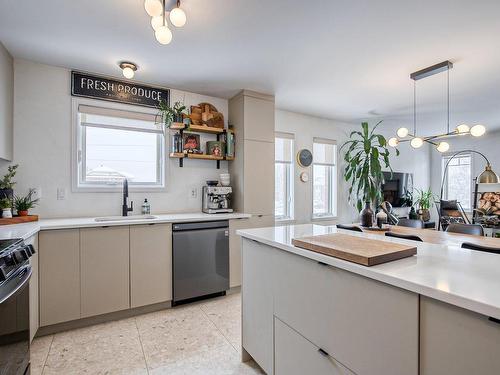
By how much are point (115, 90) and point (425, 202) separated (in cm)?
659

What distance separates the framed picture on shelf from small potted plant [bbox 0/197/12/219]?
1.75 meters

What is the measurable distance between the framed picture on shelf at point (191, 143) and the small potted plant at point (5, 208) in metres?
1.75

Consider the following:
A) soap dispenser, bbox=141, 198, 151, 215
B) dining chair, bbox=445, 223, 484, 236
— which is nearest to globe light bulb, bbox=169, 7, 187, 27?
soap dispenser, bbox=141, 198, 151, 215

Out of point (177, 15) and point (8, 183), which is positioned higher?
point (177, 15)

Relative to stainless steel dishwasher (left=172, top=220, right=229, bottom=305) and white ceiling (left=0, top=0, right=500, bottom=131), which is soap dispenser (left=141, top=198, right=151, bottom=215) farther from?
white ceiling (left=0, top=0, right=500, bottom=131)

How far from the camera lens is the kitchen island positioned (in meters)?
0.75

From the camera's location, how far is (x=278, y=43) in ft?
7.70

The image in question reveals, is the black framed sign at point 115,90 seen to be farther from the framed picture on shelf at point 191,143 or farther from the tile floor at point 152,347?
the tile floor at point 152,347

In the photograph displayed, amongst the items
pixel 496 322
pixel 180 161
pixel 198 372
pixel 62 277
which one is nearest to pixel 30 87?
pixel 180 161

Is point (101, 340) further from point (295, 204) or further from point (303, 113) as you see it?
point (303, 113)

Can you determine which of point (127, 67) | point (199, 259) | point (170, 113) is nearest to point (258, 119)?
point (170, 113)

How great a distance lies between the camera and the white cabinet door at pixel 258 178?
11.4ft

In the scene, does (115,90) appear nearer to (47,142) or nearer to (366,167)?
(47,142)

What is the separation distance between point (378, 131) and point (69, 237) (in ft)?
18.1
